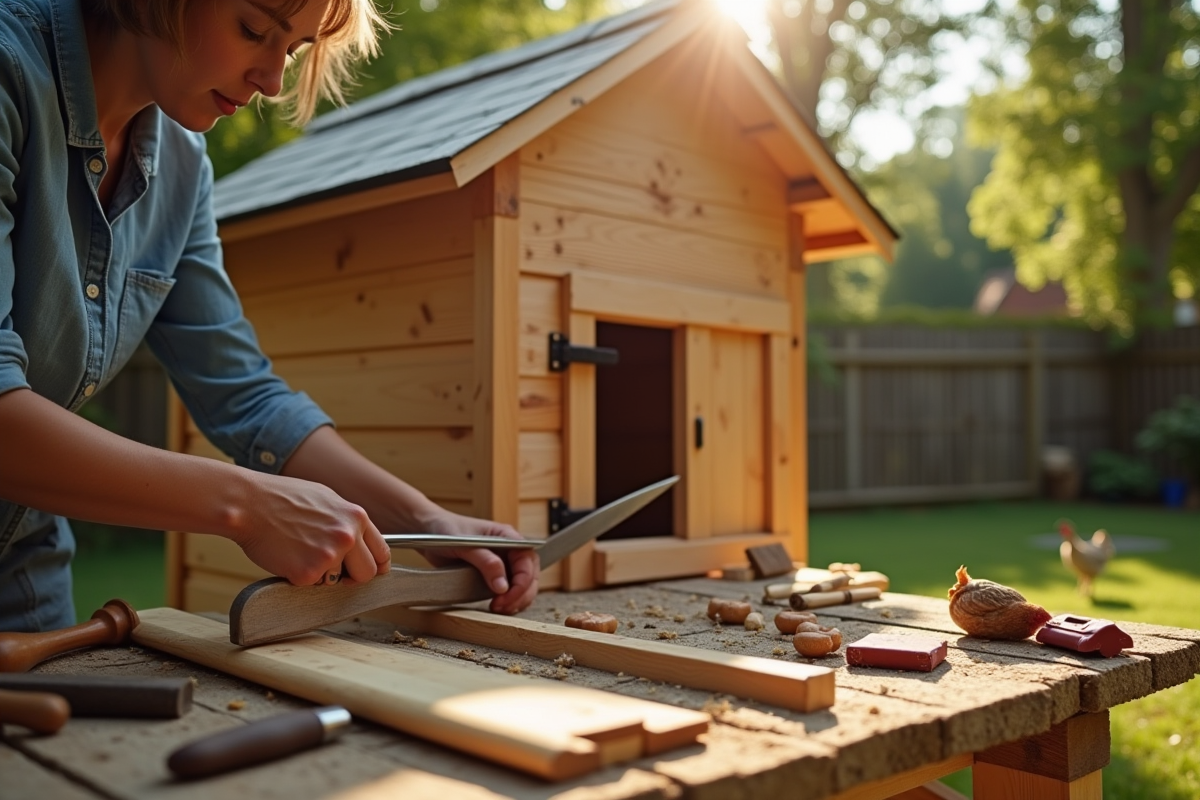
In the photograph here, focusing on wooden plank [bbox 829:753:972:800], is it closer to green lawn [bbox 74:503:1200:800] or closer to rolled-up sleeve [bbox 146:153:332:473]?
rolled-up sleeve [bbox 146:153:332:473]

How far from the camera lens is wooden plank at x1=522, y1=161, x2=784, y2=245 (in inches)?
125

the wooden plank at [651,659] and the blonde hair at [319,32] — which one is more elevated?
the blonde hair at [319,32]

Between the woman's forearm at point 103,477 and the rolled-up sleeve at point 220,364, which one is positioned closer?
the woman's forearm at point 103,477

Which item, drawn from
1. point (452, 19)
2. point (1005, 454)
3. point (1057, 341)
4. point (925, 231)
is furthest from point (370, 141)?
point (925, 231)

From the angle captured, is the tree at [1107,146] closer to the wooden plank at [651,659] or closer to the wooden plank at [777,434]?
the wooden plank at [777,434]

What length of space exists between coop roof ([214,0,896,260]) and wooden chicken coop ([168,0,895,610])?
0.01 metres

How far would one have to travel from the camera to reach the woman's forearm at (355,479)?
2410 millimetres

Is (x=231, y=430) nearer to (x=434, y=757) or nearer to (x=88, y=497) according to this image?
(x=88, y=497)

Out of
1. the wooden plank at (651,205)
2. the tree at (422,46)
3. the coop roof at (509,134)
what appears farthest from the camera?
the tree at (422,46)

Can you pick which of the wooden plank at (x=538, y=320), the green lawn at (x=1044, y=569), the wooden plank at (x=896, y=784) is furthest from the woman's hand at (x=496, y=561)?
the green lawn at (x=1044, y=569)

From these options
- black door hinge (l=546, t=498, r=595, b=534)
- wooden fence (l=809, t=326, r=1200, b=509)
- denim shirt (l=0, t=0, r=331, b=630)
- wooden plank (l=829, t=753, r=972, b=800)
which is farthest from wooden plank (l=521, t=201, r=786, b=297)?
wooden fence (l=809, t=326, r=1200, b=509)

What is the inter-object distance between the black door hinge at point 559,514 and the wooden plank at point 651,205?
0.90 meters

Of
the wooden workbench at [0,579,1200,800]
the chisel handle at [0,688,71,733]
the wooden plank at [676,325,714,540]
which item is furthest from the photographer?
the wooden plank at [676,325,714,540]

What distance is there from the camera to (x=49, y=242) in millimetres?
1840
